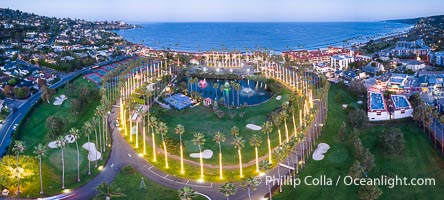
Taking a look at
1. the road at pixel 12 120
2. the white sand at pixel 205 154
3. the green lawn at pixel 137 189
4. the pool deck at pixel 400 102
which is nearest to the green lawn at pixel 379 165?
the pool deck at pixel 400 102

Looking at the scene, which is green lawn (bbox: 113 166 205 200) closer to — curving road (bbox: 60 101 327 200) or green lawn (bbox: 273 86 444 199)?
curving road (bbox: 60 101 327 200)

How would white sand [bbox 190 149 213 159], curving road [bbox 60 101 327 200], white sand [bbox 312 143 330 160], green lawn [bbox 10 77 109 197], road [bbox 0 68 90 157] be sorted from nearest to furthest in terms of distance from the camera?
curving road [bbox 60 101 327 200]
green lawn [bbox 10 77 109 197]
white sand [bbox 312 143 330 160]
white sand [bbox 190 149 213 159]
road [bbox 0 68 90 157]

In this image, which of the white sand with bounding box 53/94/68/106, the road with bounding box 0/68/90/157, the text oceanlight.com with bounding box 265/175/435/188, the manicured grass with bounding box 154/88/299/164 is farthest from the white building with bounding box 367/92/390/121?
the white sand with bounding box 53/94/68/106

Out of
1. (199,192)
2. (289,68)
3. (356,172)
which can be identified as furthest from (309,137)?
(289,68)

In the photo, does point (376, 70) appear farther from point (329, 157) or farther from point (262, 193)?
point (262, 193)

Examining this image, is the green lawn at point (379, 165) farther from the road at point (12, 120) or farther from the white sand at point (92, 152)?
the road at point (12, 120)

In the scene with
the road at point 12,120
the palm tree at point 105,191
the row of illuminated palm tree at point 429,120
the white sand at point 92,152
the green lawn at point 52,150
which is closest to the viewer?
the palm tree at point 105,191
